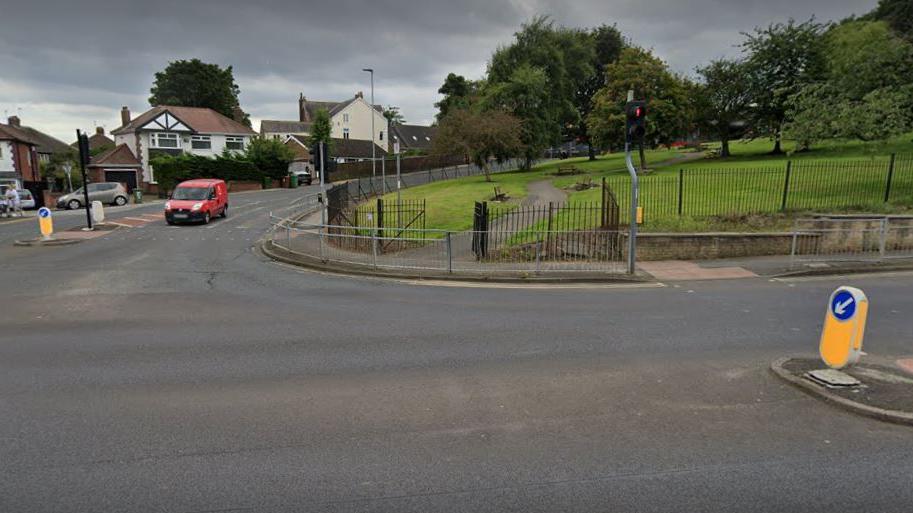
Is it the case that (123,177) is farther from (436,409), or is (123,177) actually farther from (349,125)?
(436,409)

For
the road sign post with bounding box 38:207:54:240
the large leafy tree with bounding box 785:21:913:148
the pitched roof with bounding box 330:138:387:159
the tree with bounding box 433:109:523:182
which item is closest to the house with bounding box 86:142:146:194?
the pitched roof with bounding box 330:138:387:159

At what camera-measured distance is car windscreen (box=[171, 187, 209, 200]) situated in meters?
25.5

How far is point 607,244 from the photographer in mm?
14562

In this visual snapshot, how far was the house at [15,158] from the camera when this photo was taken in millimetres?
41625

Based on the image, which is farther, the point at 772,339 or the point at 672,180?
the point at 672,180

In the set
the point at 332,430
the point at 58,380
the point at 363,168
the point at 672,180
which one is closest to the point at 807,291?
the point at 332,430

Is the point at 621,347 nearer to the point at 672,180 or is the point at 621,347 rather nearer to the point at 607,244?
the point at 607,244

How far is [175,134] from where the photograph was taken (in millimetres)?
53375

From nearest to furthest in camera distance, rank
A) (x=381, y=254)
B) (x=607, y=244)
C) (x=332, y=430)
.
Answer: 1. (x=332, y=430)
2. (x=607, y=244)
3. (x=381, y=254)

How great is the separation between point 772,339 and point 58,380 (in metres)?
9.18

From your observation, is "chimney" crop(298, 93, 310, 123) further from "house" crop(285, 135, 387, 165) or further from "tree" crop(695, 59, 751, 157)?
"tree" crop(695, 59, 751, 157)

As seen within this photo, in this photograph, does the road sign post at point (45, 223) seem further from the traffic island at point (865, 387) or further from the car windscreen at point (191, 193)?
the traffic island at point (865, 387)

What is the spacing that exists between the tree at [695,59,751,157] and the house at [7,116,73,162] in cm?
5839

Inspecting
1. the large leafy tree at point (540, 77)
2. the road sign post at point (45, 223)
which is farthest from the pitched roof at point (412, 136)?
the road sign post at point (45, 223)
